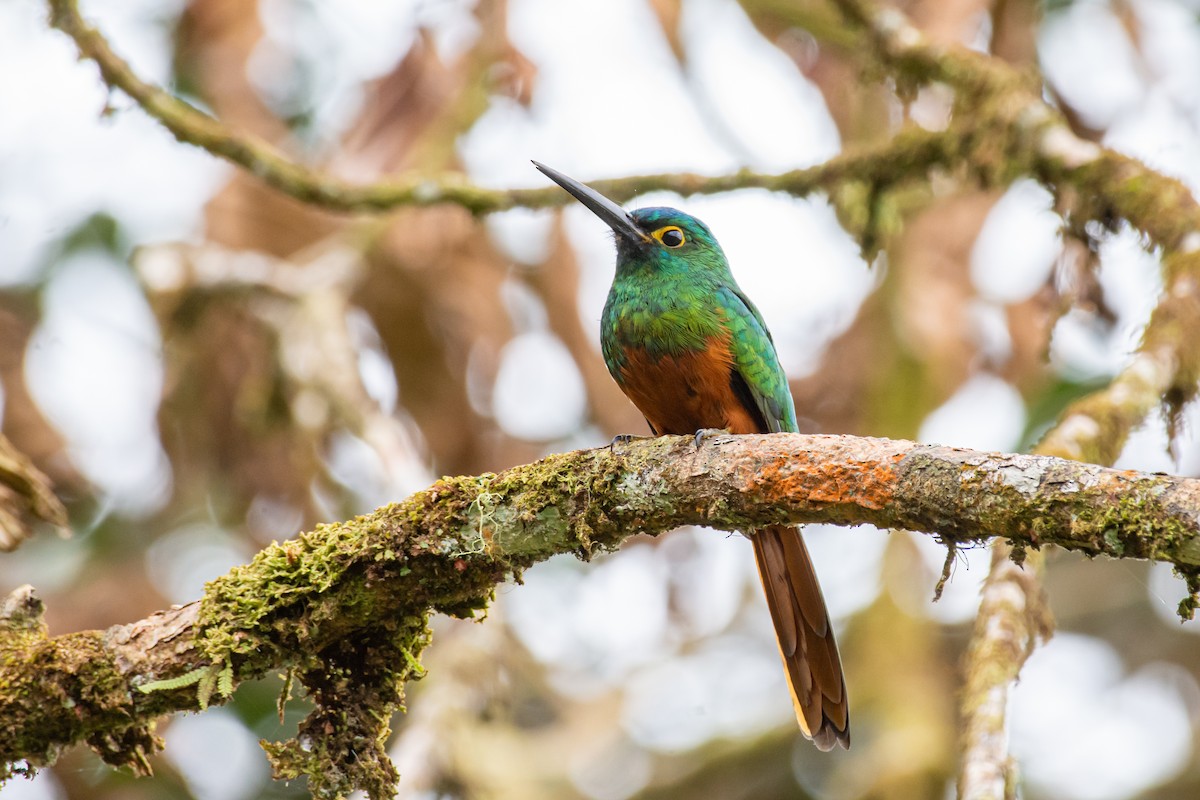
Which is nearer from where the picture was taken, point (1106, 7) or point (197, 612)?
point (197, 612)

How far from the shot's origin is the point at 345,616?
253 cm

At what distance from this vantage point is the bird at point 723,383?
3453mm

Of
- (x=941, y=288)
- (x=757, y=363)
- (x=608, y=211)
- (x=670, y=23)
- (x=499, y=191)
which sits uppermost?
(x=670, y=23)

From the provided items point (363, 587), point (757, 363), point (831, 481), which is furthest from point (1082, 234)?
point (363, 587)

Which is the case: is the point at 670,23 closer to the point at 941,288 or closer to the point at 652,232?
the point at 941,288

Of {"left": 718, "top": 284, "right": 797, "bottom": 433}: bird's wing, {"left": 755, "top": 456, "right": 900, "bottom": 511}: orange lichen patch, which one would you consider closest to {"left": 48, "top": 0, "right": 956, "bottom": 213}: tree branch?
{"left": 718, "top": 284, "right": 797, "bottom": 433}: bird's wing

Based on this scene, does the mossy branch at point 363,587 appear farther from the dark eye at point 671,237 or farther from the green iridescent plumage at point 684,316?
the dark eye at point 671,237

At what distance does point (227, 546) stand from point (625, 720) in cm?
257

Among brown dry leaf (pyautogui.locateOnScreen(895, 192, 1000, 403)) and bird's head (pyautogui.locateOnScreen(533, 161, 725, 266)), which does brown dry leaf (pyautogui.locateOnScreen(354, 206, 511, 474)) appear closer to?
bird's head (pyautogui.locateOnScreen(533, 161, 725, 266))

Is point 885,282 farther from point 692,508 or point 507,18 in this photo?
point 692,508

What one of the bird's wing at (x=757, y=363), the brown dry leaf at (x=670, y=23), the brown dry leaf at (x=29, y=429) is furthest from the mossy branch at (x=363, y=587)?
the brown dry leaf at (x=670, y=23)

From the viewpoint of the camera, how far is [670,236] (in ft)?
13.9

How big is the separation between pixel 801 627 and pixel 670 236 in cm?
149

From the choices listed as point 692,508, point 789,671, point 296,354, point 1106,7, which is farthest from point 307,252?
point 1106,7
